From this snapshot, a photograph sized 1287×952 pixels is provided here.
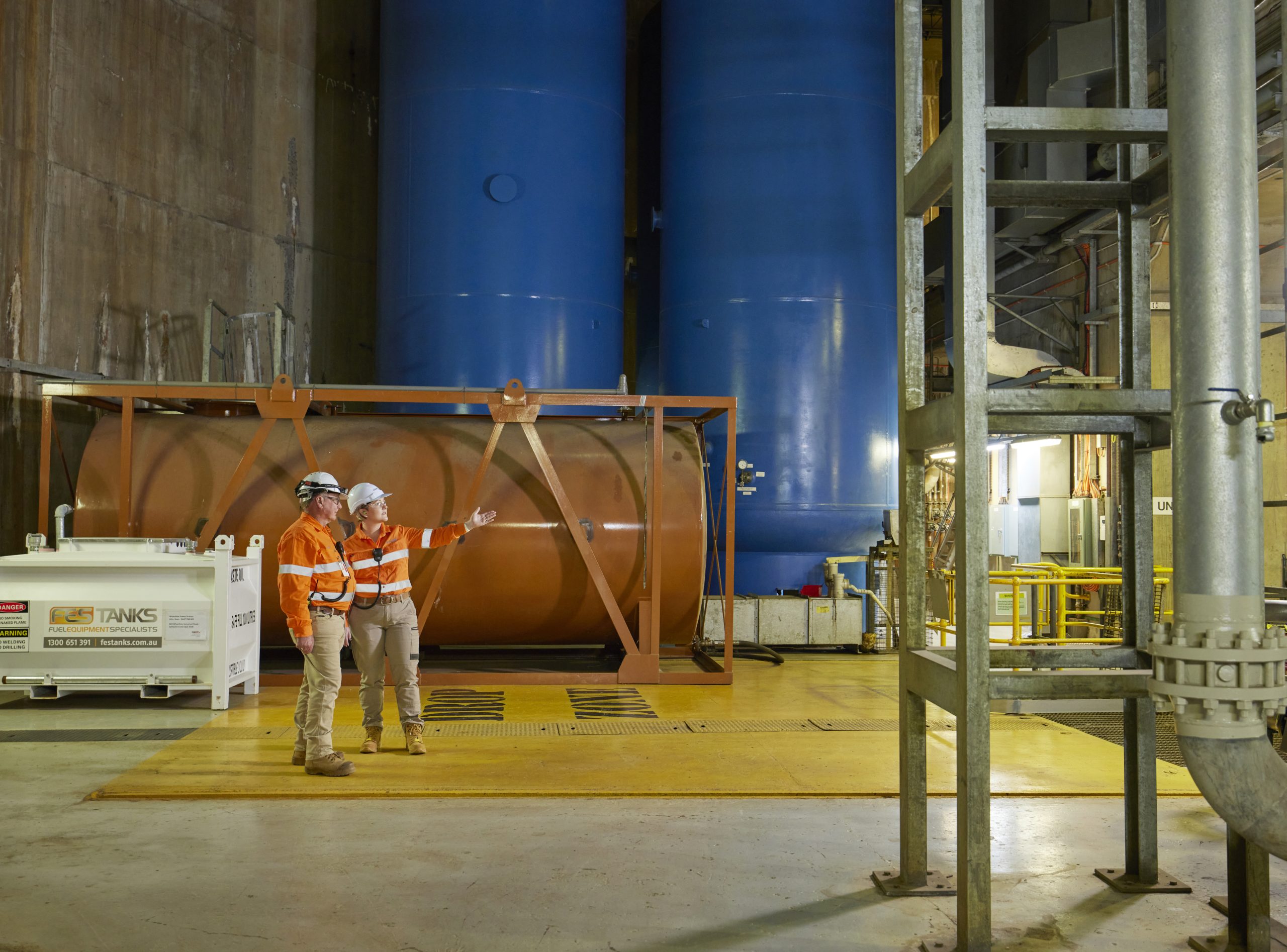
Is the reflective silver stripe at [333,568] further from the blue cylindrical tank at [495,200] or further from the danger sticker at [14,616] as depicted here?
the blue cylindrical tank at [495,200]

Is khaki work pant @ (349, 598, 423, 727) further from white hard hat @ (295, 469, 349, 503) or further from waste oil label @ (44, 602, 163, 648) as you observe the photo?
waste oil label @ (44, 602, 163, 648)

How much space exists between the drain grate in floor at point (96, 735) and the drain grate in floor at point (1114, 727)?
6.75 metres

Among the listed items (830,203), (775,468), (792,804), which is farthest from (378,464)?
(830,203)

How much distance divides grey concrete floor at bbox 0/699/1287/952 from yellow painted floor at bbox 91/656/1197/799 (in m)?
0.24

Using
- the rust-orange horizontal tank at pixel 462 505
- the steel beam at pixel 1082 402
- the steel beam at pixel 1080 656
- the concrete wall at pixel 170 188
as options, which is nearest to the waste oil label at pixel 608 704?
the rust-orange horizontal tank at pixel 462 505

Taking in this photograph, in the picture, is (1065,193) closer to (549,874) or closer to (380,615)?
→ (549,874)

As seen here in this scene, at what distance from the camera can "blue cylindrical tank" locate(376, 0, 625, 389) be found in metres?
13.0

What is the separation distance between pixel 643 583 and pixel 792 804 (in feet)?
14.9

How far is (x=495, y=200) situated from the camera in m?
13.0

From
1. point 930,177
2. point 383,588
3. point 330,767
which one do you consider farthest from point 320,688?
point 930,177

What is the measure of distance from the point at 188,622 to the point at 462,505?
263 centimetres

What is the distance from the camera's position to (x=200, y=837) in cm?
503

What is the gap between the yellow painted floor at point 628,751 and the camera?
19.8 ft

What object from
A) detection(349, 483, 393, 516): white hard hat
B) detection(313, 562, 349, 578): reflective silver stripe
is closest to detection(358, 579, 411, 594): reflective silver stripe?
detection(313, 562, 349, 578): reflective silver stripe
